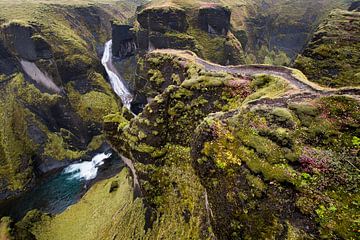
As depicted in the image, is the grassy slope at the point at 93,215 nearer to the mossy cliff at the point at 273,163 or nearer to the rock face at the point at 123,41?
the mossy cliff at the point at 273,163

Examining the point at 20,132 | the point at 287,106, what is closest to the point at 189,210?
the point at 287,106

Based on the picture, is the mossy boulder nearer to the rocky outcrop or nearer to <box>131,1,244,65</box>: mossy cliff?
<box>131,1,244,65</box>: mossy cliff

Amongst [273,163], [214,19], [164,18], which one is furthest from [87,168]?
[273,163]

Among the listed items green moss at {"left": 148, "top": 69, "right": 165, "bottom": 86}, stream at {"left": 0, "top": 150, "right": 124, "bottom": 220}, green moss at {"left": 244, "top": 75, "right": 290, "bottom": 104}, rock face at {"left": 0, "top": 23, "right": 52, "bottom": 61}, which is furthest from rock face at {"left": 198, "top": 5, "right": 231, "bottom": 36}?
green moss at {"left": 244, "top": 75, "right": 290, "bottom": 104}

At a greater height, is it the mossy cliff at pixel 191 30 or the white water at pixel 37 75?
the mossy cliff at pixel 191 30

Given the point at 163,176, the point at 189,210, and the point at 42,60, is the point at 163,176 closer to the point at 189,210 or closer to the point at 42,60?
the point at 189,210

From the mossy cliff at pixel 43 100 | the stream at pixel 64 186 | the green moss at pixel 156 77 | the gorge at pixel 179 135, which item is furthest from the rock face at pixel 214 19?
the green moss at pixel 156 77

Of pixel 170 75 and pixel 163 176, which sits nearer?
pixel 163 176

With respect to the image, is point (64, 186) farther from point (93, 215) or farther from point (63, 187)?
point (93, 215)
